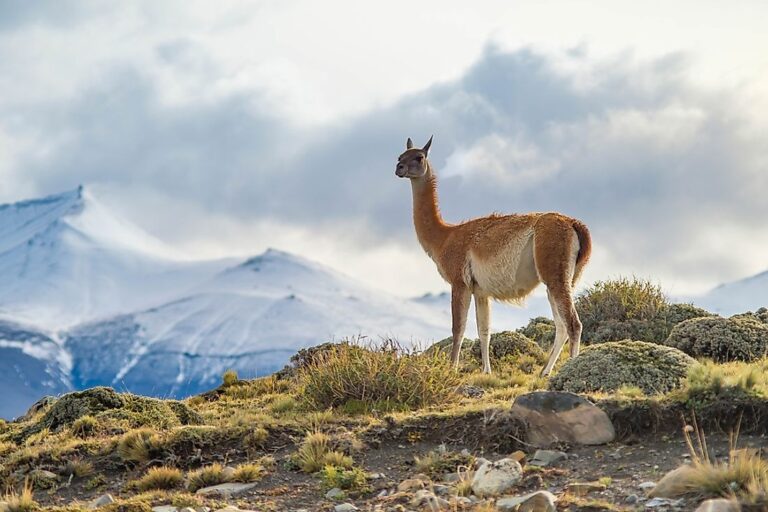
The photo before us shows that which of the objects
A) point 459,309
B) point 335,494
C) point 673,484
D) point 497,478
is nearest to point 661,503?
point 673,484

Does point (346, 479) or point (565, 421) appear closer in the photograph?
point (346, 479)

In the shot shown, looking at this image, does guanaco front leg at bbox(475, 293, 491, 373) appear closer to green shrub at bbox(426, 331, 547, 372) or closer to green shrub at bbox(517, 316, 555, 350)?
green shrub at bbox(426, 331, 547, 372)

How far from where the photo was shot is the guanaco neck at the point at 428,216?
18.6 metres

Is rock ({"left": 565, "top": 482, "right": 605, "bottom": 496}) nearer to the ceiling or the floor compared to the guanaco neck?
nearer to the floor

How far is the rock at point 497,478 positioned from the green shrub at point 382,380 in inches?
170

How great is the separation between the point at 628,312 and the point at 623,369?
796 centimetres

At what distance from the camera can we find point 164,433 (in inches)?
539

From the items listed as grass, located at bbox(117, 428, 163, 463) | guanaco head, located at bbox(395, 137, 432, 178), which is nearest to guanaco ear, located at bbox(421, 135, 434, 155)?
guanaco head, located at bbox(395, 137, 432, 178)

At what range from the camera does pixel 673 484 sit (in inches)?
367

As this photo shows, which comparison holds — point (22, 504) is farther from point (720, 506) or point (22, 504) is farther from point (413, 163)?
point (413, 163)

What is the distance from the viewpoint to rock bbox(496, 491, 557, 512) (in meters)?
9.27

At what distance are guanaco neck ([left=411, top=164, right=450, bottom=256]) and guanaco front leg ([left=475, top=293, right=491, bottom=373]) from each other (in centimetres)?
130

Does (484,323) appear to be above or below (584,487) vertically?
above

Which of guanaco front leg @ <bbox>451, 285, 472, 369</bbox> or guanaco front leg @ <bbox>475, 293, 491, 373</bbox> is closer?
guanaco front leg @ <bbox>451, 285, 472, 369</bbox>
